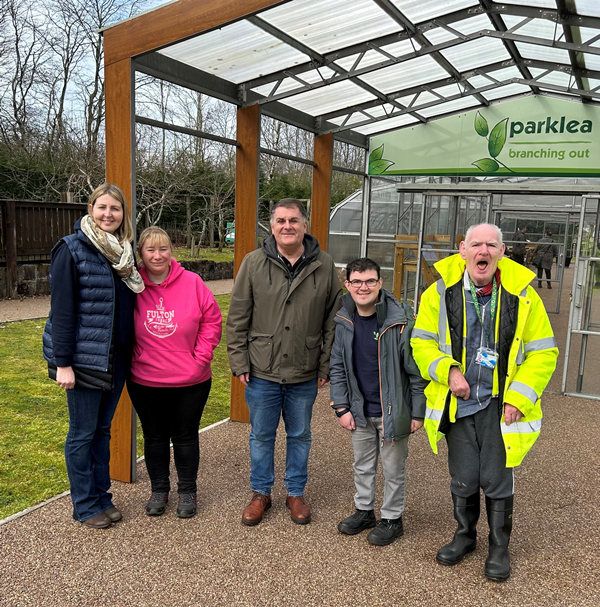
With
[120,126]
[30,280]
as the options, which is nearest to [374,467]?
[120,126]

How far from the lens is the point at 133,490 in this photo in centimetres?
409

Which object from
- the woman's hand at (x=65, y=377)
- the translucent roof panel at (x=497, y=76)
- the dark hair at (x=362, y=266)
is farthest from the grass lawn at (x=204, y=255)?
the dark hair at (x=362, y=266)

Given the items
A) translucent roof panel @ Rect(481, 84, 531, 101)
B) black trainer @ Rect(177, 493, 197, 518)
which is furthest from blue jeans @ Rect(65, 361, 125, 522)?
translucent roof panel @ Rect(481, 84, 531, 101)

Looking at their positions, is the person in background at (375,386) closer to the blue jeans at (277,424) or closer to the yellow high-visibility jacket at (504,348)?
the yellow high-visibility jacket at (504,348)

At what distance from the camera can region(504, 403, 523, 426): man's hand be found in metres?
2.97

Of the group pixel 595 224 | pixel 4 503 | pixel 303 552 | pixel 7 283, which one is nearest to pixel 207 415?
pixel 4 503

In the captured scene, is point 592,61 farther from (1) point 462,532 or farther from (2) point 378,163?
(1) point 462,532

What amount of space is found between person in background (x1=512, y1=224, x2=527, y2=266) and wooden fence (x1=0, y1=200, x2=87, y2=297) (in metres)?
10.4

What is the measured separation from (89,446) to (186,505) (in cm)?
73

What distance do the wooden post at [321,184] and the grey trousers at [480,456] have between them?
4.19 metres

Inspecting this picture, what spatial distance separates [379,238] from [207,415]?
5.19 metres

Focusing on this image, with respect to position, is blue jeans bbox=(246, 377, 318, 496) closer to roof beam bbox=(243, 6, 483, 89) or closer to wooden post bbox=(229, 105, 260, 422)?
wooden post bbox=(229, 105, 260, 422)

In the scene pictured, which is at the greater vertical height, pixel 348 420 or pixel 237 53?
pixel 237 53

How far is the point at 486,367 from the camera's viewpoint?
3.06 meters
